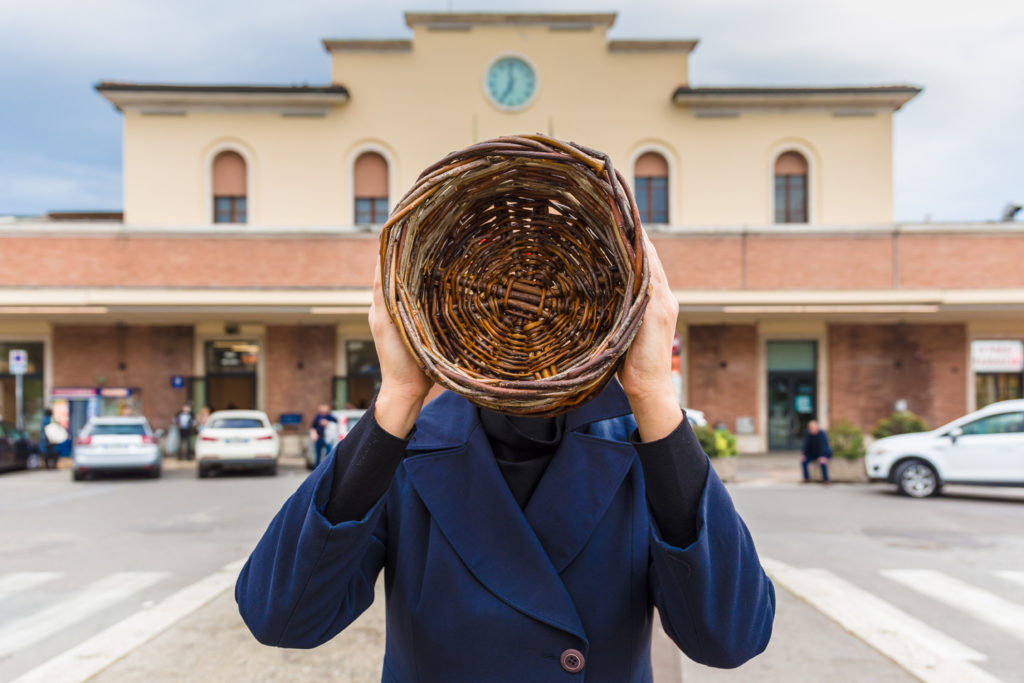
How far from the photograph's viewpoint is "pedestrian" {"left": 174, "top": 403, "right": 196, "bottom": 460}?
65.0 ft

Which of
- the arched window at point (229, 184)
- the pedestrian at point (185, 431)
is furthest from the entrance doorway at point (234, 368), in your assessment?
the arched window at point (229, 184)

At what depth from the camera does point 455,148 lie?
21.9 meters

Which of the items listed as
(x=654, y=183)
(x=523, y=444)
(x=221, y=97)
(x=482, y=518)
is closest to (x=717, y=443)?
(x=654, y=183)

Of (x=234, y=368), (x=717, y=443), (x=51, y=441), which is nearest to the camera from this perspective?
(x=717, y=443)

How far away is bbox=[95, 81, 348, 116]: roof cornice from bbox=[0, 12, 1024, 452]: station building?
0.06m

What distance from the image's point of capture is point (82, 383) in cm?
2114

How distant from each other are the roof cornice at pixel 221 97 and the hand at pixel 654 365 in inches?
890

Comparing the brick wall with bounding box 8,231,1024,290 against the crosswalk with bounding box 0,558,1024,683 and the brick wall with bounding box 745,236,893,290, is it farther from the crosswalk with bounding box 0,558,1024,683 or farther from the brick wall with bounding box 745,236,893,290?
the crosswalk with bounding box 0,558,1024,683

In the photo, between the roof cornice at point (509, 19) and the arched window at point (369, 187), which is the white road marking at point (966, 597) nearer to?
the arched window at point (369, 187)

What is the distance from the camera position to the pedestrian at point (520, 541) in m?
1.47

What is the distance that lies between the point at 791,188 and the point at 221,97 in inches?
676

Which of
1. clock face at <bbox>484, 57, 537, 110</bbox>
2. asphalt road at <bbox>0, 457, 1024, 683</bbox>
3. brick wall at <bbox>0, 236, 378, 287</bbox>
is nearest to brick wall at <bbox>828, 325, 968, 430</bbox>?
asphalt road at <bbox>0, 457, 1024, 683</bbox>

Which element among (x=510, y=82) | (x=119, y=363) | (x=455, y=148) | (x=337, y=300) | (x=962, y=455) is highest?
(x=510, y=82)

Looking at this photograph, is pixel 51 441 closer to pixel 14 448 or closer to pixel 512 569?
pixel 14 448
